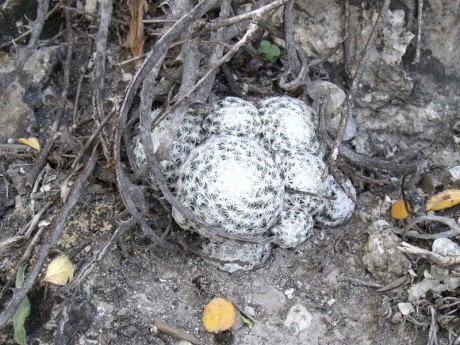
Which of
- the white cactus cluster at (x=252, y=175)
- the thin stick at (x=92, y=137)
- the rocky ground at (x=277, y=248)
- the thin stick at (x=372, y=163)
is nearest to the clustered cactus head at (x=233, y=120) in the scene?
the white cactus cluster at (x=252, y=175)

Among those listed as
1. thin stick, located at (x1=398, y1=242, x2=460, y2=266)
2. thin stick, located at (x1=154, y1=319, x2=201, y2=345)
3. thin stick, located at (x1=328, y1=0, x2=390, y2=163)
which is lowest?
thin stick, located at (x1=154, y1=319, x2=201, y2=345)

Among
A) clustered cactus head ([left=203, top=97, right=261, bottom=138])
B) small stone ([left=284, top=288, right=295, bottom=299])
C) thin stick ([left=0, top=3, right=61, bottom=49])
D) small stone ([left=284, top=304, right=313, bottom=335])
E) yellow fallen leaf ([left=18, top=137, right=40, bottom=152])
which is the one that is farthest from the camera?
thin stick ([left=0, top=3, right=61, bottom=49])

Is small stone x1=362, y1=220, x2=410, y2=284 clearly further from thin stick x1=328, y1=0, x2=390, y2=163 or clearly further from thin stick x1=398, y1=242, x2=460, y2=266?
thin stick x1=328, y1=0, x2=390, y2=163

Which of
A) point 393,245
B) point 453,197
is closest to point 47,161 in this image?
point 393,245

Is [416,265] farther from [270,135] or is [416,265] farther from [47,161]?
[47,161]

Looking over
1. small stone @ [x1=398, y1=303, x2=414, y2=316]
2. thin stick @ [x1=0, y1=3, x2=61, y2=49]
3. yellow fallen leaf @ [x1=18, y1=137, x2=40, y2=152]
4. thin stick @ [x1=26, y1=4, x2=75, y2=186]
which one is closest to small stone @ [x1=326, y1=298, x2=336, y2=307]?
small stone @ [x1=398, y1=303, x2=414, y2=316]

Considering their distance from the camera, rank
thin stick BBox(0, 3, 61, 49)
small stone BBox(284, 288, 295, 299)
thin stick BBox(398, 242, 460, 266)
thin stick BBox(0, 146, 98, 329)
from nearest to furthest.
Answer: thin stick BBox(0, 146, 98, 329)
thin stick BBox(398, 242, 460, 266)
small stone BBox(284, 288, 295, 299)
thin stick BBox(0, 3, 61, 49)
